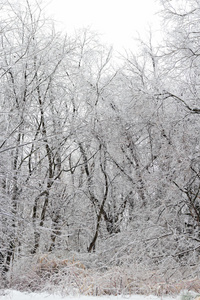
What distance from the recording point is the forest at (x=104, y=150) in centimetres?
536

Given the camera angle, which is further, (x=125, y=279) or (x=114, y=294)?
(x=125, y=279)

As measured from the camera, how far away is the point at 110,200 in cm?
1115

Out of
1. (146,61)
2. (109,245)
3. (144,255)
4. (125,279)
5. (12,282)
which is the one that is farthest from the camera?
(146,61)

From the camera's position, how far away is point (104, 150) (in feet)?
33.4

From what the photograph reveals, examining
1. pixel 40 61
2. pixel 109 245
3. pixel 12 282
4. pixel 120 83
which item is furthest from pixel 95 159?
pixel 12 282

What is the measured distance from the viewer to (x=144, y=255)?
7.15m

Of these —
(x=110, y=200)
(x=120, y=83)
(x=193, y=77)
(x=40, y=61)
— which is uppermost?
(x=120, y=83)

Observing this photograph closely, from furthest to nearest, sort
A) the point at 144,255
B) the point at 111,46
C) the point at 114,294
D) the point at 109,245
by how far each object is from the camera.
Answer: the point at 111,46
the point at 109,245
the point at 144,255
the point at 114,294

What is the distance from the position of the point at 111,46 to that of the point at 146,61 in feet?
4.40

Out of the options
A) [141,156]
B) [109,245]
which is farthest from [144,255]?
[141,156]

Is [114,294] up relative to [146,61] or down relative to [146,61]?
down

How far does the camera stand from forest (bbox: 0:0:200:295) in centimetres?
536

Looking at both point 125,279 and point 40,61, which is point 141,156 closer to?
point 40,61

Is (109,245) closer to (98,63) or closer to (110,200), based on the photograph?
(110,200)
